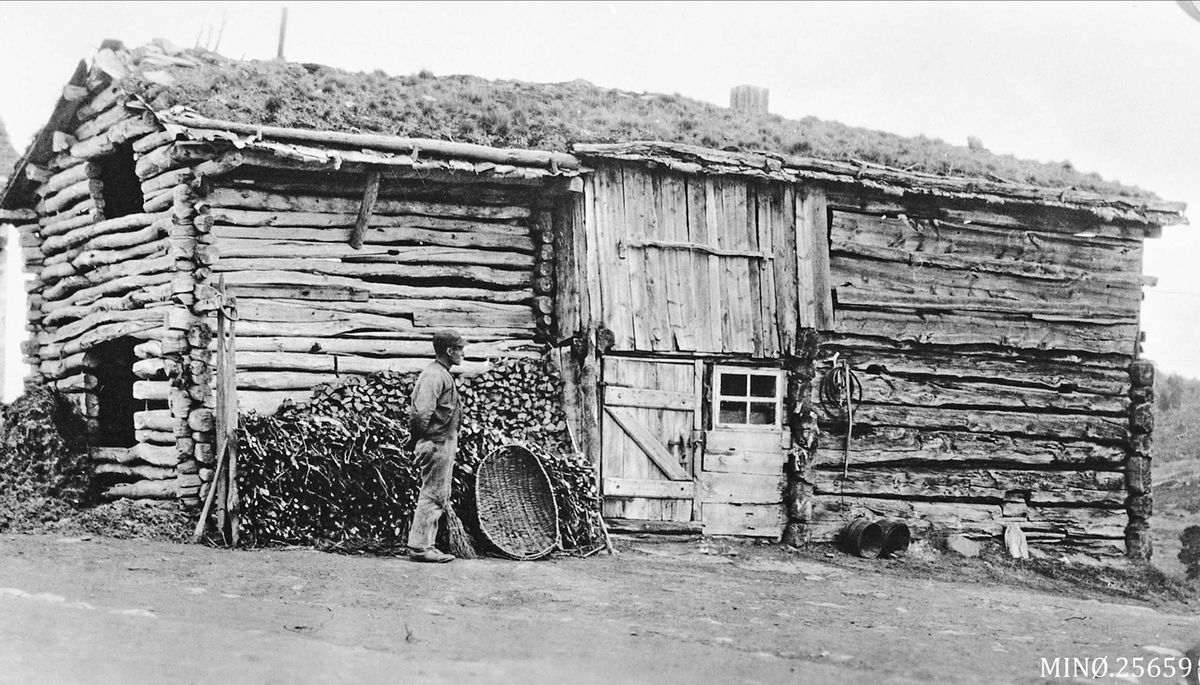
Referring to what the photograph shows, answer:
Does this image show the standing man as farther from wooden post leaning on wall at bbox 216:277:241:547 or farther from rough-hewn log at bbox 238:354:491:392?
rough-hewn log at bbox 238:354:491:392

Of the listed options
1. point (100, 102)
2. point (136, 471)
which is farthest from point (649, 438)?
point (100, 102)

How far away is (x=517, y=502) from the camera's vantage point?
970 cm

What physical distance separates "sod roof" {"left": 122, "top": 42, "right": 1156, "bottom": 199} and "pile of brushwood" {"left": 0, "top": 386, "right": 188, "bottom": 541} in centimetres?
367

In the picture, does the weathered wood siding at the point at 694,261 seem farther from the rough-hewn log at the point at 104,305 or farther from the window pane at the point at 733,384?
the rough-hewn log at the point at 104,305

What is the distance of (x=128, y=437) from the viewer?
12.3 meters

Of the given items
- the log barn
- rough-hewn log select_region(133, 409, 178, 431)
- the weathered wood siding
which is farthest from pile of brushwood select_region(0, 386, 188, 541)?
the weathered wood siding

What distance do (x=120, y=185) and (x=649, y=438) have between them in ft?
22.4

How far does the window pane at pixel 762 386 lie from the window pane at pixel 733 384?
105 millimetres

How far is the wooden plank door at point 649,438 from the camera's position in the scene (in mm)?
11367

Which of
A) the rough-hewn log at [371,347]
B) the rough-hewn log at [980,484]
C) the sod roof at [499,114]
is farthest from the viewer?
the rough-hewn log at [980,484]

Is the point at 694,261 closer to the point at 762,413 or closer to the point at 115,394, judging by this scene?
the point at 762,413

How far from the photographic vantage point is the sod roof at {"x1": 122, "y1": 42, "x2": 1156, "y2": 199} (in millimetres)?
10820

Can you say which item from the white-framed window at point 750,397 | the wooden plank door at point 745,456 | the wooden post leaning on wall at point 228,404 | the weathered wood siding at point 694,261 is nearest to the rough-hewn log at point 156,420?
the wooden post leaning on wall at point 228,404

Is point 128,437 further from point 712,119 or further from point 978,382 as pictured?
point 978,382
